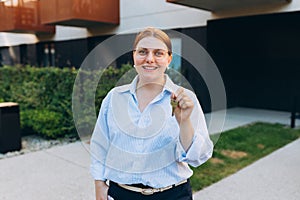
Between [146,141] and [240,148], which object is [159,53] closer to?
[146,141]

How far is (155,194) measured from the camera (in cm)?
141

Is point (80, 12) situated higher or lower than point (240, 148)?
higher

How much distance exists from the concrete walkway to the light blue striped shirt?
214cm

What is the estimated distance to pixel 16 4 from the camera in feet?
43.9

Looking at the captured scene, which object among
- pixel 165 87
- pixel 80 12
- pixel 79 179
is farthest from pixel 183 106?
pixel 80 12

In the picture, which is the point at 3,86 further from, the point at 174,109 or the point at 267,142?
the point at 174,109

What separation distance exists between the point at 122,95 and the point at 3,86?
7058 mm

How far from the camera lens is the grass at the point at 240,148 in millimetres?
4051

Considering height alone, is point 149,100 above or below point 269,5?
below

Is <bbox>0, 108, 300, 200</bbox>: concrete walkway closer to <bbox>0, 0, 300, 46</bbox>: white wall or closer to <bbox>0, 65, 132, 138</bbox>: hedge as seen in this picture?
<bbox>0, 65, 132, 138</bbox>: hedge

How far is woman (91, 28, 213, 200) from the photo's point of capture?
122cm

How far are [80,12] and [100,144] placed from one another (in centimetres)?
966

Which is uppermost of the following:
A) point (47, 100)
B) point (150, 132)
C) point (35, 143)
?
point (150, 132)

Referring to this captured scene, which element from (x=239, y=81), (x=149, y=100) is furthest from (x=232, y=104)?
(x=149, y=100)
